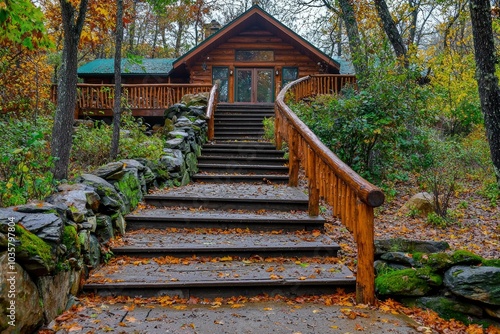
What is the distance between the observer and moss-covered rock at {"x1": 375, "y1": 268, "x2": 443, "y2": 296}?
3148 millimetres

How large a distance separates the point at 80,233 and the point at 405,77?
23.6 ft

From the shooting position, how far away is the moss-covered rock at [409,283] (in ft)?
10.3

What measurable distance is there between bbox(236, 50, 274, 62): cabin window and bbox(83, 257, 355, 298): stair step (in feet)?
48.6

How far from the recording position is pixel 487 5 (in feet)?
19.0

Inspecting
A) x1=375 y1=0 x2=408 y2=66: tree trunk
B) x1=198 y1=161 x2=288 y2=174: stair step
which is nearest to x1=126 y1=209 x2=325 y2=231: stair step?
x1=198 y1=161 x2=288 y2=174: stair step

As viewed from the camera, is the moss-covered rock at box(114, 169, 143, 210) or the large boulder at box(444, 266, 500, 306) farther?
the moss-covered rock at box(114, 169, 143, 210)

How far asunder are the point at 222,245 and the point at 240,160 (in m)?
4.00

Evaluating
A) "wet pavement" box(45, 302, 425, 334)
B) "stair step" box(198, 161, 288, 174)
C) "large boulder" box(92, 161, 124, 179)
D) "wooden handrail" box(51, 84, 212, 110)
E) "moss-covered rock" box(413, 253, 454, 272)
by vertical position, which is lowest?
"wet pavement" box(45, 302, 425, 334)

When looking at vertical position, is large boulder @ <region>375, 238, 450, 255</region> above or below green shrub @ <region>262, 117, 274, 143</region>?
below

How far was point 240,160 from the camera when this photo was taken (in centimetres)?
785

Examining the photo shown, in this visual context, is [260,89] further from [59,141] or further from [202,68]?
[59,141]

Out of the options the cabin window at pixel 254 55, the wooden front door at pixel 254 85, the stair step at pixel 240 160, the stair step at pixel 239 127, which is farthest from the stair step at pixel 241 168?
the cabin window at pixel 254 55

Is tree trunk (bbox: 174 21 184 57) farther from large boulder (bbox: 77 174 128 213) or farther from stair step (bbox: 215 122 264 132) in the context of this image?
large boulder (bbox: 77 174 128 213)

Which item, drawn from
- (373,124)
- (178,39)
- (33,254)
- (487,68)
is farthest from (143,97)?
(178,39)
